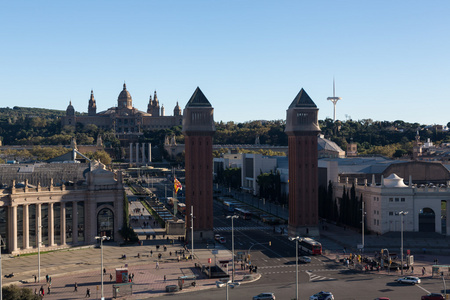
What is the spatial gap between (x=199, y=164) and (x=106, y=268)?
26333 millimetres

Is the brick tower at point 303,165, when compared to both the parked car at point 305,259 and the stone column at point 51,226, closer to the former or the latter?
the parked car at point 305,259

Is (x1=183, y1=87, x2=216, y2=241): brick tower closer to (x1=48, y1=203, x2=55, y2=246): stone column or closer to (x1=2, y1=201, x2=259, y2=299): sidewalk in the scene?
(x1=2, y1=201, x2=259, y2=299): sidewalk

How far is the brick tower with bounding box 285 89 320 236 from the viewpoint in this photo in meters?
97.9

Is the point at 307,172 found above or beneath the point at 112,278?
above

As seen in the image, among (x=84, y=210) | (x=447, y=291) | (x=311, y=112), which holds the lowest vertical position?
(x=447, y=291)

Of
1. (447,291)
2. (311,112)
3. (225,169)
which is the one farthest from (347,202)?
(225,169)

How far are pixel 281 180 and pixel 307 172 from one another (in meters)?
43.3

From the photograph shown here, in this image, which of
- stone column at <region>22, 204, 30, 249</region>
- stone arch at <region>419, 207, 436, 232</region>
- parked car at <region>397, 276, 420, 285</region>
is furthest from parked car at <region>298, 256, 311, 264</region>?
stone column at <region>22, 204, 30, 249</region>

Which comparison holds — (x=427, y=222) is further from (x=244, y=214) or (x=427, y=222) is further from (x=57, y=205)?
(x=57, y=205)

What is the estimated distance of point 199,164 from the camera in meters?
94.6

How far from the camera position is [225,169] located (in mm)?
191000

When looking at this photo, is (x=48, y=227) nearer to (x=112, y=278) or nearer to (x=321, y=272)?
(x=112, y=278)

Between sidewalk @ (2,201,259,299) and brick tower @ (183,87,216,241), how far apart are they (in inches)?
206

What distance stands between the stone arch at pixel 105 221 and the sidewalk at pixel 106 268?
203cm
